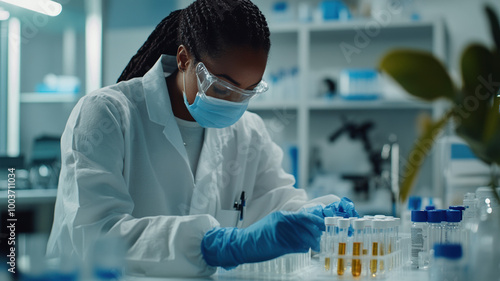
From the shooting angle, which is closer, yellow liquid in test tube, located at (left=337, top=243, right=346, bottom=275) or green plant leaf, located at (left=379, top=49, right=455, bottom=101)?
green plant leaf, located at (left=379, top=49, right=455, bottom=101)

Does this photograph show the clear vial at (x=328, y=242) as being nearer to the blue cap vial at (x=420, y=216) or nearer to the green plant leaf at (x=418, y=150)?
the blue cap vial at (x=420, y=216)

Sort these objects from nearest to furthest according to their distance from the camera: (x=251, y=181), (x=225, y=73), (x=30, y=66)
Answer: (x=225, y=73) < (x=251, y=181) < (x=30, y=66)

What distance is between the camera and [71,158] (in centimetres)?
123

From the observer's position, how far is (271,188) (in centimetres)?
167

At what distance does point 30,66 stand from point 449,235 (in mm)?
3599

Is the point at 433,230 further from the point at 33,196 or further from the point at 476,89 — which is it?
the point at 33,196

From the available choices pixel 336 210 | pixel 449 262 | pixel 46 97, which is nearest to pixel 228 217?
pixel 336 210

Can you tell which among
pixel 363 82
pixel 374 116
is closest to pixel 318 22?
pixel 363 82

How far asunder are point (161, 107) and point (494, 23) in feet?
3.04

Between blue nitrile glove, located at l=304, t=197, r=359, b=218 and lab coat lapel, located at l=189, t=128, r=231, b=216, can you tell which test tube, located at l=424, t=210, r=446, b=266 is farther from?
lab coat lapel, located at l=189, t=128, r=231, b=216

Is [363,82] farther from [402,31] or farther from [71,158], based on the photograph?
[71,158]

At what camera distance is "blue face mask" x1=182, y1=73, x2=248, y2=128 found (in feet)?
4.54

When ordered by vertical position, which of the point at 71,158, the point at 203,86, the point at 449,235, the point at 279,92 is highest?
the point at 279,92

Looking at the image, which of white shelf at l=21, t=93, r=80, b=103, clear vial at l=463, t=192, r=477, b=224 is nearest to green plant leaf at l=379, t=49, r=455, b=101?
clear vial at l=463, t=192, r=477, b=224
